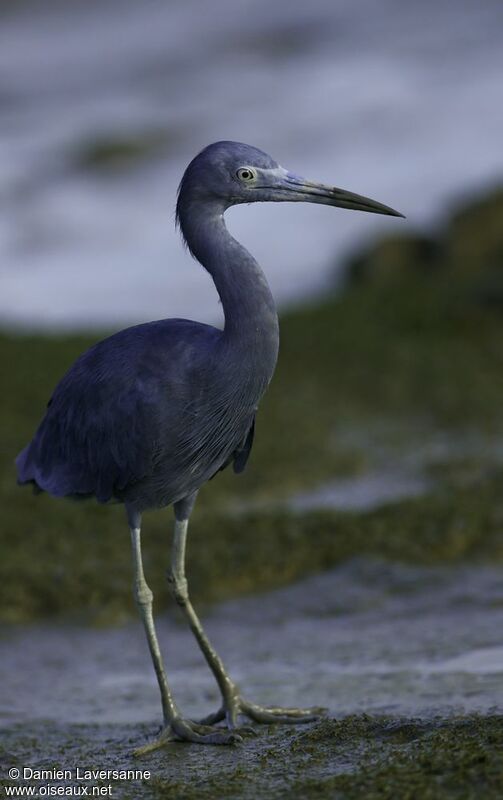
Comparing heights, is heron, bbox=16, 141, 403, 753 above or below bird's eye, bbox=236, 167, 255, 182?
below

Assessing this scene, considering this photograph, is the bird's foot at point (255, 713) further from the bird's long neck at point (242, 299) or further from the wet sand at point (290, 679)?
the bird's long neck at point (242, 299)

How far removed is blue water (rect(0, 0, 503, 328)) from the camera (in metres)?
24.2

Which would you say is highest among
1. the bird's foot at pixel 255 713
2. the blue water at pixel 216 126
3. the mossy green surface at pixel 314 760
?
the blue water at pixel 216 126

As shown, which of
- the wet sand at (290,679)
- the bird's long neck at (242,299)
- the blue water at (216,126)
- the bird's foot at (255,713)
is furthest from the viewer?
the blue water at (216,126)

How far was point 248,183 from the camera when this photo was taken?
5.36 m

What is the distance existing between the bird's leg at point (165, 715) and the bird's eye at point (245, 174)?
5.12 ft

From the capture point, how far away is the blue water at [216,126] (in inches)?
953

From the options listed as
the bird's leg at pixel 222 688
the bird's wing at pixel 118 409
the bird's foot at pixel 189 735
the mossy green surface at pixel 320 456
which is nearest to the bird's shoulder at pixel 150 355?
the bird's wing at pixel 118 409

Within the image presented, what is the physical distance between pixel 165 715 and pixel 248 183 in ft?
7.61

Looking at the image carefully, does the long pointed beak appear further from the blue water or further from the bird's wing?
the blue water

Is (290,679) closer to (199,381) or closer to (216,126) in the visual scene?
(199,381)

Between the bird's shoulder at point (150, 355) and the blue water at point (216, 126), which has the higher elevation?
the blue water at point (216, 126)

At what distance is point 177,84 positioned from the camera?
34719 mm

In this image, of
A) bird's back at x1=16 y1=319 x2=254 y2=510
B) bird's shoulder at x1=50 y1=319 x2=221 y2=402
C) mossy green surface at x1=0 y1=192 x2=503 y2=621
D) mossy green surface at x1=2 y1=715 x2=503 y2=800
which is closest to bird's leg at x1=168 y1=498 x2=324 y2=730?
mossy green surface at x1=2 y1=715 x2=503 y2=800
